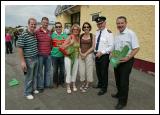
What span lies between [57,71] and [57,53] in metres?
0.61

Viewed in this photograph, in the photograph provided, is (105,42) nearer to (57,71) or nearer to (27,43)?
(57,71)

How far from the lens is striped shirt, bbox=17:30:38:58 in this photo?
16.9 feet

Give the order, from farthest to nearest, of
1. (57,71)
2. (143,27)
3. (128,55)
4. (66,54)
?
(143,27) < (57,71) < (66,54) < (128,55)

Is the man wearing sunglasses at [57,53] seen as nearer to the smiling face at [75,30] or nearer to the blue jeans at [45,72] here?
the blue jeans at [45,72]

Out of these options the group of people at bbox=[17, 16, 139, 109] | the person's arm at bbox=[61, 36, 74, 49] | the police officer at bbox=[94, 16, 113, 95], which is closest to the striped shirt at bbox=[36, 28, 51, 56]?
the group of people at bbox=[17, 16, 139, 109]

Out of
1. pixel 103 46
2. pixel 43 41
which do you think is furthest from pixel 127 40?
pixel 43 41

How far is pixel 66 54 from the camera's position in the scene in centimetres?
579

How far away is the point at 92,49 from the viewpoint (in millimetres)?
5727

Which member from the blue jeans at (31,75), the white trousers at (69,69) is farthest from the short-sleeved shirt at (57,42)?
the blue jeans at (31,75)

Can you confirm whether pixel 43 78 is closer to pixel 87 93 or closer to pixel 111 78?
pixel 87 93

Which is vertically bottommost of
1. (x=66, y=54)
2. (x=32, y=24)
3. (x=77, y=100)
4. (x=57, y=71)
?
(x=77, y=100)

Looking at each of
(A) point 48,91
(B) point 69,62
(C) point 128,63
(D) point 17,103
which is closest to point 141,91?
(C) point 128,63

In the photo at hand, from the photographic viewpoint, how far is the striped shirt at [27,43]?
16.9ft

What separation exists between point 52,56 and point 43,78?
25.6 inches
